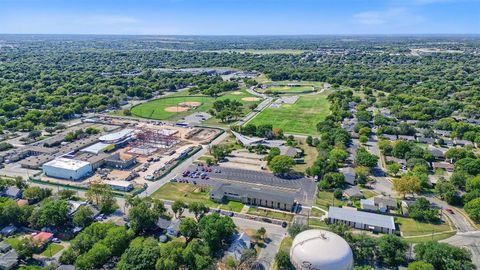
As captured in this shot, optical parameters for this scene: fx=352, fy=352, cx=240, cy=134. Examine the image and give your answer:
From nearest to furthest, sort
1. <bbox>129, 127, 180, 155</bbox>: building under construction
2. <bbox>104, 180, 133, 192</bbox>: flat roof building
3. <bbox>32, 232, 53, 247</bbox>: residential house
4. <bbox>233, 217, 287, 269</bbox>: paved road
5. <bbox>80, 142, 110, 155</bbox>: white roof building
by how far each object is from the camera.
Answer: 1. <bbox>233, 217, 287, 269</bbox>: paved road
2. <bbox>32, 232, 53, 247</bbox>: residential house
3. <bbox>104, 180, 133, 192</bbox>: flat roof building
4. <bbox>80, 142, 110, 155</bbox>: white roof building
5. <bbox>129, 127, 180, 155</bbox>: building under construction

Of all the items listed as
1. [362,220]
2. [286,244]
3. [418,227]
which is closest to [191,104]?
[362,220]

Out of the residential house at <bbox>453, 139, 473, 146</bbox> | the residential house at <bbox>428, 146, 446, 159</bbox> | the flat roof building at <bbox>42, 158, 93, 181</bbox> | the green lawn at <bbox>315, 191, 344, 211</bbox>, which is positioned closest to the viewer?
the green lawn at <bbox>315, 191, 344, 211</bbox>

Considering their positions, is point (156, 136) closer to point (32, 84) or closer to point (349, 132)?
point (349, 132)

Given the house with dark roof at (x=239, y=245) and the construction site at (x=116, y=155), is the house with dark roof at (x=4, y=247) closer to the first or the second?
the construction site at (x=116, y=155)

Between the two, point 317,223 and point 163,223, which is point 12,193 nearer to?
point 163,223

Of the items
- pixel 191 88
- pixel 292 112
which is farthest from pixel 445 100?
pixel 191 88

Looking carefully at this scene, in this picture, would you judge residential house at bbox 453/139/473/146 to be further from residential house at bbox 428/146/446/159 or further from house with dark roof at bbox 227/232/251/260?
house with dark roof at bbox 227/232/251/260

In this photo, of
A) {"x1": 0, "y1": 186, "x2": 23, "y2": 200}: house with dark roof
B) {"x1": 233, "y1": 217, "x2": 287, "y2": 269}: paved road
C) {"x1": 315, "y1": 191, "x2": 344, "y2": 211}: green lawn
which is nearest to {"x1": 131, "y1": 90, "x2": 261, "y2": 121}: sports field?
{"x1": 0, "y1": 186, "x2": 23, "y2": 200}: house with dark roof
